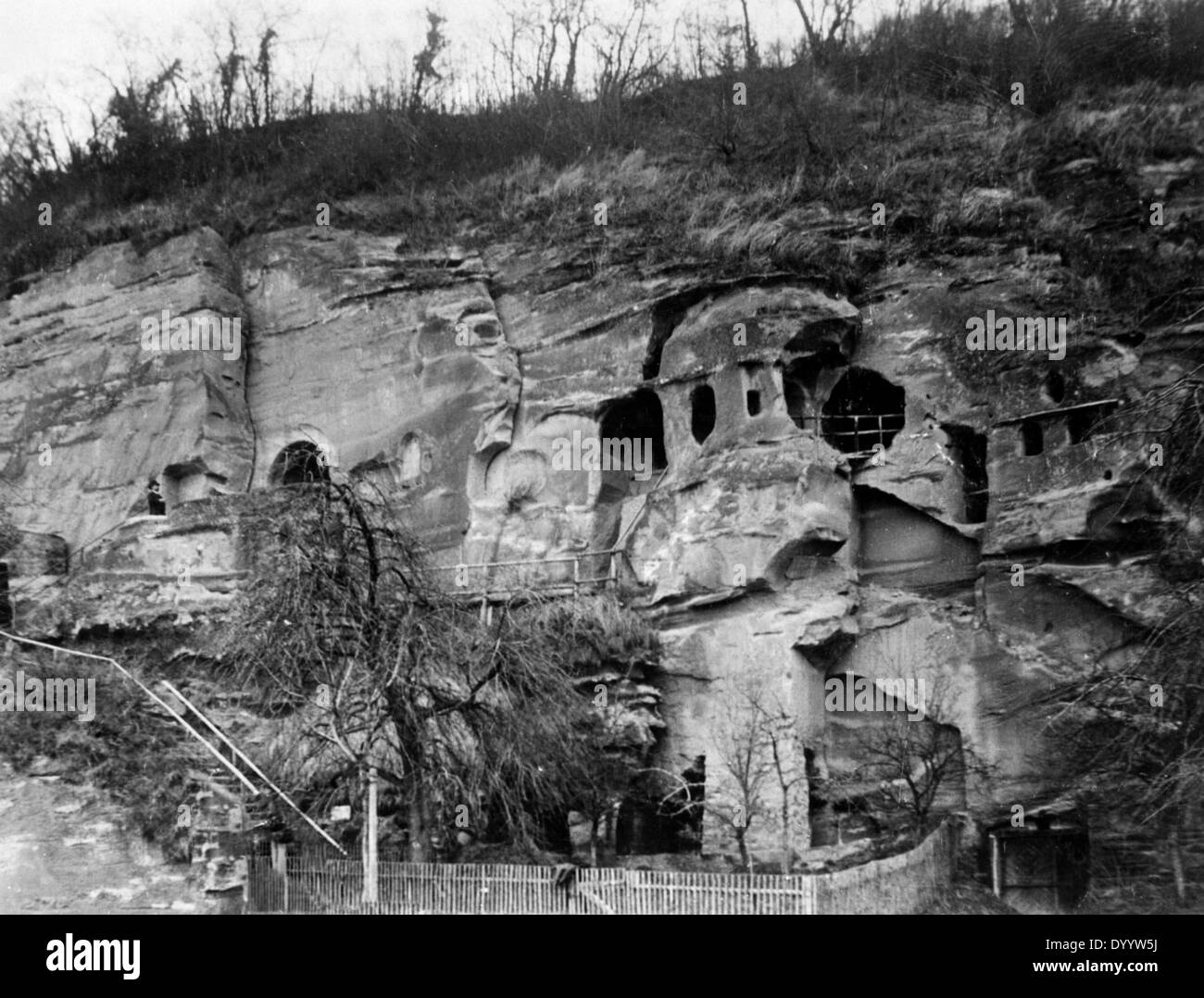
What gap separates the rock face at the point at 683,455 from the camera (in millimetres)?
21438

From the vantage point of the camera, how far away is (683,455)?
77.8 ft

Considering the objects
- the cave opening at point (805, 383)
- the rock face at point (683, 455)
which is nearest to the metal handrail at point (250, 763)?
the rock face at point (683, 455)

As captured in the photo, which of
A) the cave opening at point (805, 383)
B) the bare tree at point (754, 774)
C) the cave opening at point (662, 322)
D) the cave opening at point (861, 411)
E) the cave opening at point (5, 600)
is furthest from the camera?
the cave opening at point (5, 600)

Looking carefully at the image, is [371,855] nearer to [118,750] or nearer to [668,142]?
[118,750]

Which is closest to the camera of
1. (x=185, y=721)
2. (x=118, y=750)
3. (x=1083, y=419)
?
(x=118, y=750)

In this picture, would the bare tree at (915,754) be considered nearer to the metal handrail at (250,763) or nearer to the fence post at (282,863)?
the metal handrail at (250,763)

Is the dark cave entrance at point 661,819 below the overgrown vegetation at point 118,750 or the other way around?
below

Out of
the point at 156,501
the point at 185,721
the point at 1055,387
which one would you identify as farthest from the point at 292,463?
the point at 1055,387

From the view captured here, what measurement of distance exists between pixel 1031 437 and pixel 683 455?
4867 millimetres

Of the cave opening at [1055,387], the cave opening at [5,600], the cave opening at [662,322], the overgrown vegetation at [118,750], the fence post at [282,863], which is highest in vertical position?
the cave opening at [662,322]

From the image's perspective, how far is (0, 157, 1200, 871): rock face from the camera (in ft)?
70.3

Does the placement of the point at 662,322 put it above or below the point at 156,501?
above

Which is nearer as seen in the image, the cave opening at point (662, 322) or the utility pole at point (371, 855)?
the utility pole at point (371, 855)

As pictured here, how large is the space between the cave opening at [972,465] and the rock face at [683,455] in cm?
5
